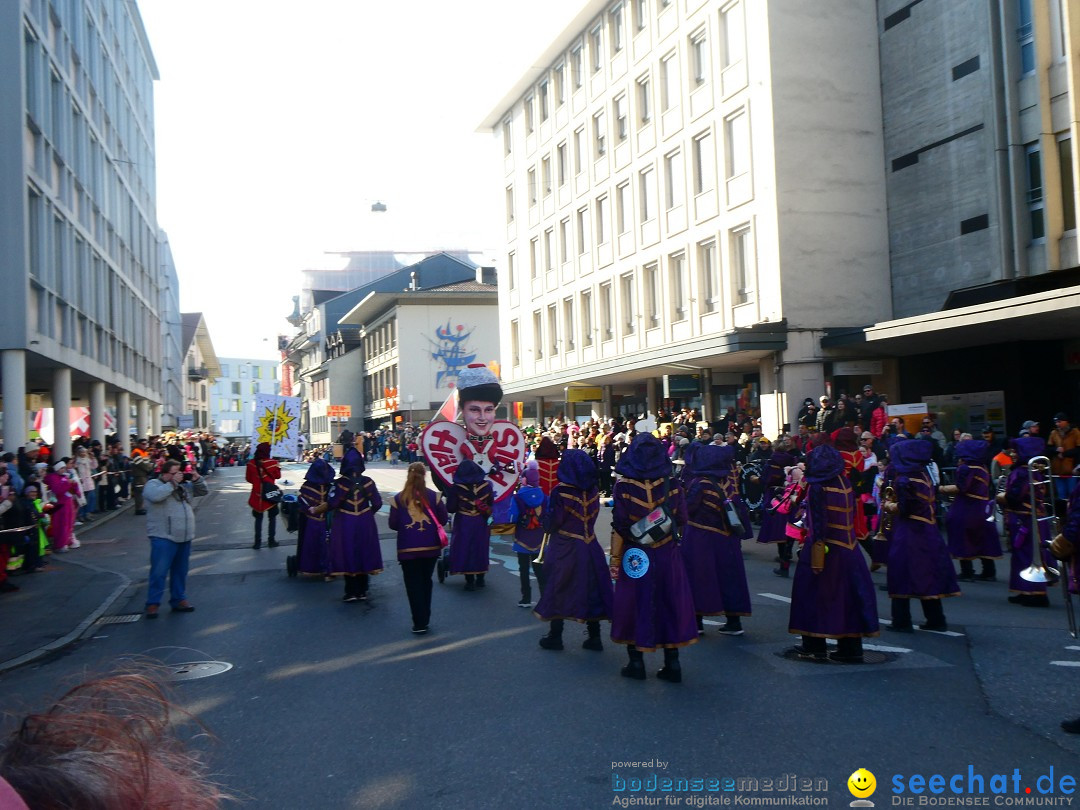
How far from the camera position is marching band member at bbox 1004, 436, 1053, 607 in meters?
9.95

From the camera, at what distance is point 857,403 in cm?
2055

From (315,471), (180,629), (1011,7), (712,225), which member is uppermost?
(1011,7)

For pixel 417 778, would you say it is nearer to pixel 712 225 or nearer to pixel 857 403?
pixel 857 403

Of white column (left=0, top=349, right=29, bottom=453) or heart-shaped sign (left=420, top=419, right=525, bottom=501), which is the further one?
white column (left=0, top=349, right=29, bottom=453)

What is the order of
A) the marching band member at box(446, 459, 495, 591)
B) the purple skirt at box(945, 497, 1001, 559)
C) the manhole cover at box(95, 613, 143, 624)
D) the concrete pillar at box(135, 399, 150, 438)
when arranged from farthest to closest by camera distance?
the concrete pillar at box(135, 399, 150, 438) → the marching band member at box(446, 459, 495, 591) → the purple skirt at box(945, 497, 1001, 559) → the manhole cover at box(95, 613, 143, 624)

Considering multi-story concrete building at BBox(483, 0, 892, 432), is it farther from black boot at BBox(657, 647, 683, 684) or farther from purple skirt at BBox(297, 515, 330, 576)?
black boot at BBox(657, 647, 683, 684)

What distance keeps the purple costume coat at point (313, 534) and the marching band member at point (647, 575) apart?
620 centimetres

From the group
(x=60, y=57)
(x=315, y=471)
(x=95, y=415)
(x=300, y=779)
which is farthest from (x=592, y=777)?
(x=95, y=415)

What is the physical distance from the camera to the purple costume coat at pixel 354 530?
11.3 m

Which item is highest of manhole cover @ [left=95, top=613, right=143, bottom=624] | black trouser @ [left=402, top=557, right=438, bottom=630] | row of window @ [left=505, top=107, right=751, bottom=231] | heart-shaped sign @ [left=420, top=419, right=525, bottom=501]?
row of window @ [left=505, top=107, right=751, bottom=231]

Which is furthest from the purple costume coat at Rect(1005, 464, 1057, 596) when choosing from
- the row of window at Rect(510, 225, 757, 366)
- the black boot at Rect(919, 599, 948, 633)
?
the row of window at Rect(510, 225, 757, 366)

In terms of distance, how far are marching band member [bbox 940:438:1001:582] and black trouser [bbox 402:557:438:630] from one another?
243 inches

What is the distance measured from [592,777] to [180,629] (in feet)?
20.6

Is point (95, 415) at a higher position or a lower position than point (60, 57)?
lower
